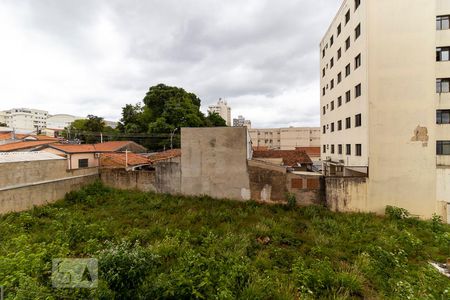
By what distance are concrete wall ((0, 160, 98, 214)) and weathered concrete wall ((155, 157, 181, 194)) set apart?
15.9 ft

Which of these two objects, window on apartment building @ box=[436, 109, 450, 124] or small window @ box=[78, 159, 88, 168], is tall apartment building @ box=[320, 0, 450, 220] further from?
small window @ box=[78, 159, 88, 168]

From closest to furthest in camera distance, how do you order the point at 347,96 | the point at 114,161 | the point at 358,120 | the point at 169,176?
the point at 169,176
the point at 358,120
the point at 114,161
the point at 347,96

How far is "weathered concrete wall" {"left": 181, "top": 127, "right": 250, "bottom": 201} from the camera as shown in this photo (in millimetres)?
11688

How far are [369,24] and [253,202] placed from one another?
40.4 ft

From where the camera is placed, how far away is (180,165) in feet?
40.8

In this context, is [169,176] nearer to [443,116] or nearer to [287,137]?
[443,116]

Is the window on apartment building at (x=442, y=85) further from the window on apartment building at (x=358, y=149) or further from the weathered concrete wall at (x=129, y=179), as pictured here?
the weathered concrete wall at (x=129, y=179)

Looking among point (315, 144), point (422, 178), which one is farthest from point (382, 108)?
point (315, 144)

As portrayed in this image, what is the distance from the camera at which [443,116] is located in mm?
11500

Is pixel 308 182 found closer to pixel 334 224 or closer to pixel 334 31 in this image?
pixel 334 224

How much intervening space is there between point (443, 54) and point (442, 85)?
1.74 meters

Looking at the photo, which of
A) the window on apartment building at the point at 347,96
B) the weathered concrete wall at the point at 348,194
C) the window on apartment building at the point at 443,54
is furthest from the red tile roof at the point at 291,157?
the window on apartment building at the point at 443,54

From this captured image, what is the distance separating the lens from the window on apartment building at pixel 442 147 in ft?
37.1

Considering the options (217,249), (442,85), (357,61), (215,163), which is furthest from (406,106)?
(217,249)
